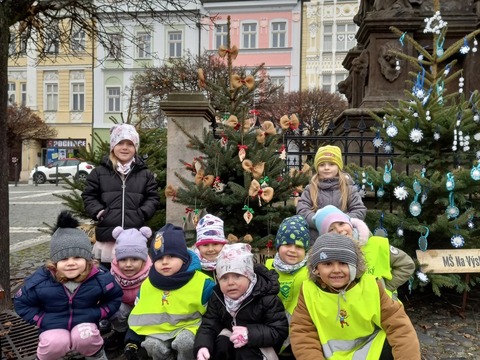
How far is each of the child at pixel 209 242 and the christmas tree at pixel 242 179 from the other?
845 mm

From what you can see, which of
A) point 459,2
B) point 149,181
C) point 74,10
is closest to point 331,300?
point 149,181

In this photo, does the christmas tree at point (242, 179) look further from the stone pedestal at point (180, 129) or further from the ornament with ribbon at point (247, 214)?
the stone pedestal at point (180, 129)

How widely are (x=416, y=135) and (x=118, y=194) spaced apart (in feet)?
9.83

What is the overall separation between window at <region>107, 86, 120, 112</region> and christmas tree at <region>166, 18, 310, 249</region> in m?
31.8

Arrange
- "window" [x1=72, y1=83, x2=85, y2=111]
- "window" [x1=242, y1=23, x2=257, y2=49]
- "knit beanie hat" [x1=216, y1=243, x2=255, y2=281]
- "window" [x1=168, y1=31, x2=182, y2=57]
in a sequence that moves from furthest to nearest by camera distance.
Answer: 1. "window" [x1=72, y1=83, x2=85, y2=111]
2. "window" [x1=168, y1=31, x2=182, y2=57]
3. "window" [x1=242, y1=23, x2=257, y2=49]
4. "knit beanie hat" [x1=216, y1=243, x2=255, y2=281]

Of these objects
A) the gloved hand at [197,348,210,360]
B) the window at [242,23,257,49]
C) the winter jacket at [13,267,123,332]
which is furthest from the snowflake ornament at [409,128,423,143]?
the window at [242,23,257,49]

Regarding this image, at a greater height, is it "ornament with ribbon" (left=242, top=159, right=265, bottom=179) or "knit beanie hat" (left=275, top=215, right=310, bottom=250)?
"ornament with ribbon" (left=242, top=159, right=265, bottom=179)

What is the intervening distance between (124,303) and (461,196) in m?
3.28

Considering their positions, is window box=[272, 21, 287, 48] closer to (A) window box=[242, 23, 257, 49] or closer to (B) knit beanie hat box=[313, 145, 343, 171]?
(A) window box=[242, 23, 257, 49]

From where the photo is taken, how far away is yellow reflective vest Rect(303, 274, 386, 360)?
2814mm

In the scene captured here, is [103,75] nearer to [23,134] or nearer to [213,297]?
[23,134]

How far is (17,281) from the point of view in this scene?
18.9 ft

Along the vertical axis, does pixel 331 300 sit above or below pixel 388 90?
below

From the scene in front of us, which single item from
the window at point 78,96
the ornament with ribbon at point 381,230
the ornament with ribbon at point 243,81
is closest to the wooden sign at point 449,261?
the ornament with ribbon at point 381,230
